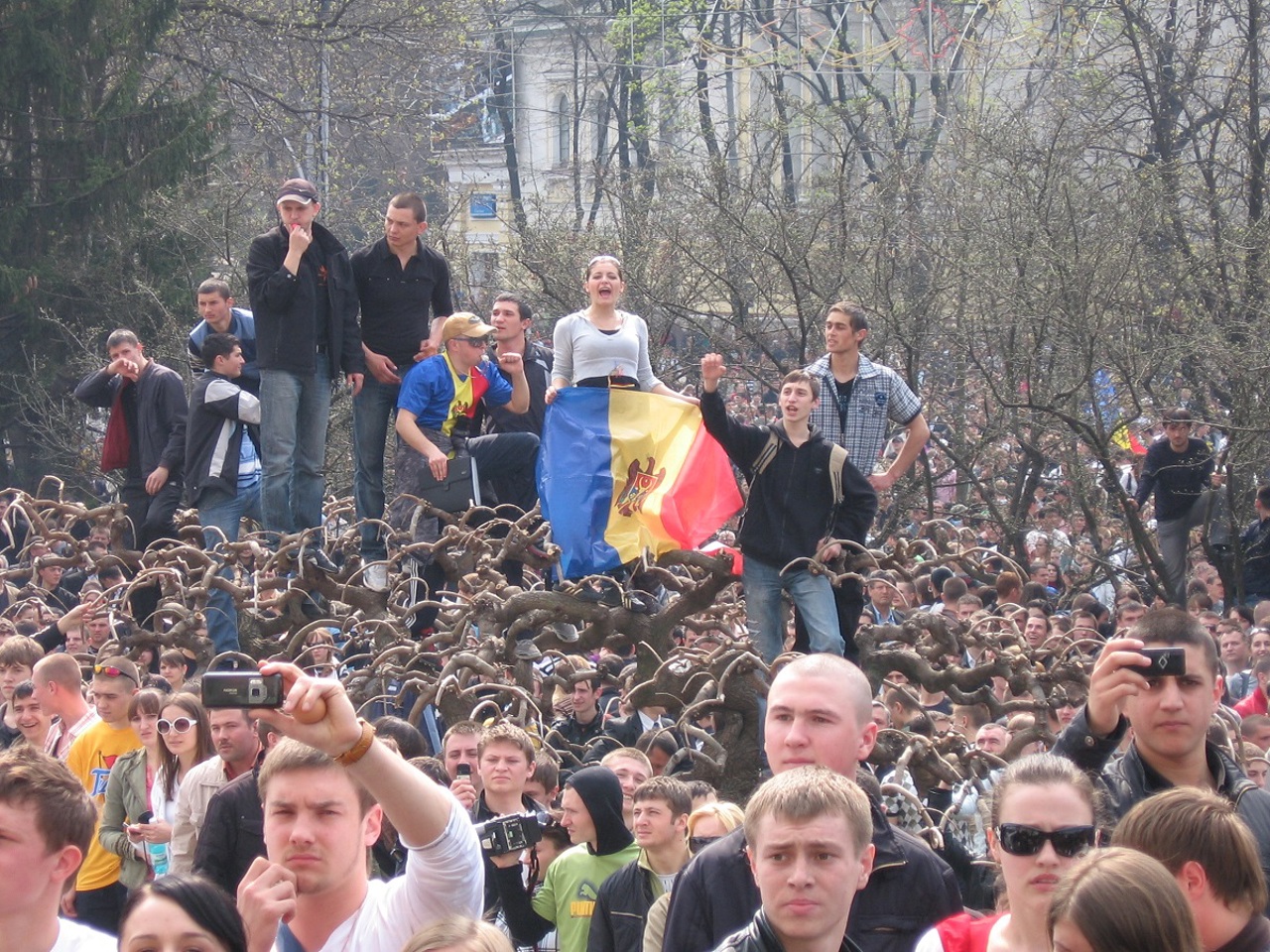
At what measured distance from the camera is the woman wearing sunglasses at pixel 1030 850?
376cm

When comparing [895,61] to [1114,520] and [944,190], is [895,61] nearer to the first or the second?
[944,190]

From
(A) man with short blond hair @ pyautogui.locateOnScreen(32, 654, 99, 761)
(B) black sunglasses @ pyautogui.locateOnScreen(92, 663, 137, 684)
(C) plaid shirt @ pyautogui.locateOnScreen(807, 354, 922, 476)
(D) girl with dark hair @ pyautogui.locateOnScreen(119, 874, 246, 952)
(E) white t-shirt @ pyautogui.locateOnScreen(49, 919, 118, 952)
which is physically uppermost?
(C) plaid shirt @ pyautogui.locateOnScreen(807, 354, 922, 476)

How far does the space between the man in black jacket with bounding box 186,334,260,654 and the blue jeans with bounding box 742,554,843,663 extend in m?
3.37

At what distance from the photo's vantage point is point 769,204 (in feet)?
55.1

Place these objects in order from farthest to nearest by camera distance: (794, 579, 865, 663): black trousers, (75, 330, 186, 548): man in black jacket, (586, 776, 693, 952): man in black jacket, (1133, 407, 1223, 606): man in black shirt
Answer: (1133, 407, 1223, 606): man in black shirt < (75, 330, 186, 548): man in black jacket < (794, 579, 865, 663): black trousers < (586, 776, 693, 952): man in black jacket

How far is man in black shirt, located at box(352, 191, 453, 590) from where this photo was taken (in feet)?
35.3

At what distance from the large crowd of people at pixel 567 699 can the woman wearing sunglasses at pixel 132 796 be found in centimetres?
2

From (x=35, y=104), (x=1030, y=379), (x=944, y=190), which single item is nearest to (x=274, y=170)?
(x=35, y=104)

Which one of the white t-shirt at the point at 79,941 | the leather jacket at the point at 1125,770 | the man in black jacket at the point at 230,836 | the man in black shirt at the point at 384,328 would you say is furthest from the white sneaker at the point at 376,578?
the leather jacket at the point at 1125,770

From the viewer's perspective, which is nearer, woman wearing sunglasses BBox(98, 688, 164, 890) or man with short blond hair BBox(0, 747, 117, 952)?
Result: man with short blond hair BBox(0, 747, 117, 952)

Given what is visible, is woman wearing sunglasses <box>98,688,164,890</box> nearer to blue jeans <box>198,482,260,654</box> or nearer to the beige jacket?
the beige jacket

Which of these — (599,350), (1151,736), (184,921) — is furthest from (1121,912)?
(599,350)

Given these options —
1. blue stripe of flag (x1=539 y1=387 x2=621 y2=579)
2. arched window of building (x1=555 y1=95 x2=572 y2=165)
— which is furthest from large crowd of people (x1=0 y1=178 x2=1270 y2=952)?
arched window of building (x1=555 y1=95 x2=572 y2=165)

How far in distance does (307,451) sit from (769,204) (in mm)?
7174
